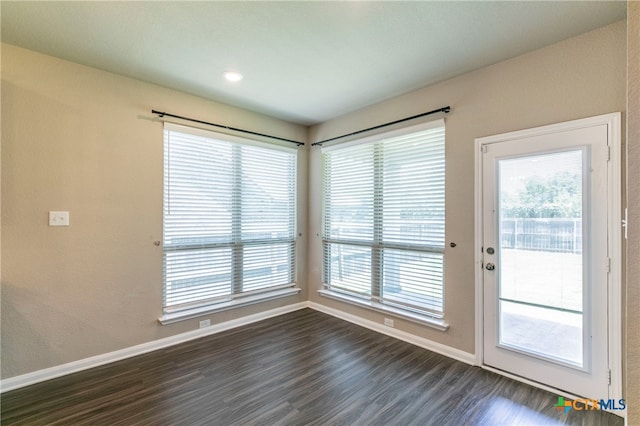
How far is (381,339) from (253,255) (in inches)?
76.9

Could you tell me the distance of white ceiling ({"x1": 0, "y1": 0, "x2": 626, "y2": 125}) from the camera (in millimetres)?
1928

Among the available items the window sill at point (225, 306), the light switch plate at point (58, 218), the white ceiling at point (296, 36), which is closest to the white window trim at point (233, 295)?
the window sill at point (225, 306)

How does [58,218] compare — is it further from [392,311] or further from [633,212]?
[633,212]

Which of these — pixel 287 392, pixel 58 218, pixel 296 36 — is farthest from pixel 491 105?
pixel 58 218

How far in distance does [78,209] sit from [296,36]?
2.51m

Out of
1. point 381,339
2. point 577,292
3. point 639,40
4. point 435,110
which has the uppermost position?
point 435,110

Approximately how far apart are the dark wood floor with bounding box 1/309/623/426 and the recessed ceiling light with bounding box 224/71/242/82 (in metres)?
2.83

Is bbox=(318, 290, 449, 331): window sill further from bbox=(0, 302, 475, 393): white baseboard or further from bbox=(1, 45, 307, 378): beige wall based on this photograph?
bbox=(1, 45, 307, 378): beige wall

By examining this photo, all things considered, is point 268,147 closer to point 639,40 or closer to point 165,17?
point 165,17

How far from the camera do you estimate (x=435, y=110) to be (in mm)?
3035

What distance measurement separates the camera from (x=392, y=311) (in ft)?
11.2

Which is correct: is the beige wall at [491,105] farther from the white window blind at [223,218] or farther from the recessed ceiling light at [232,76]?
the recessed ceiling light at [232,76]

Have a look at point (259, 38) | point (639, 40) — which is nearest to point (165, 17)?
point (259, 38)

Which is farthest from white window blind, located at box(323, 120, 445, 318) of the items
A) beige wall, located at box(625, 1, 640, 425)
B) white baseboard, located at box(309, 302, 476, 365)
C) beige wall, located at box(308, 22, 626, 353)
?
beige wall, located at box(625, 1, 640, 425)
